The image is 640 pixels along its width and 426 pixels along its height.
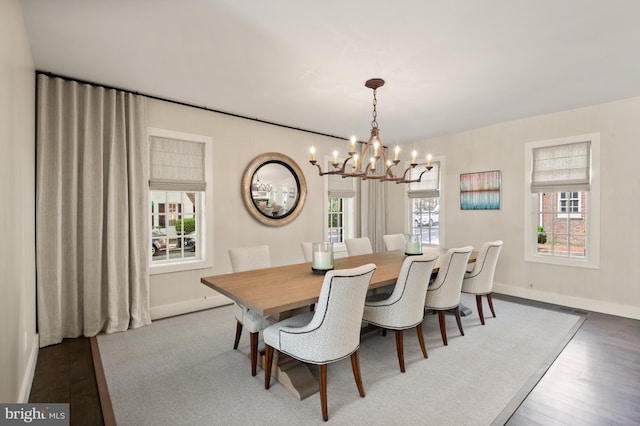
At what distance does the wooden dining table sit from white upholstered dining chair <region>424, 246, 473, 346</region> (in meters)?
0.40

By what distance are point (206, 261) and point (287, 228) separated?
4.48ft

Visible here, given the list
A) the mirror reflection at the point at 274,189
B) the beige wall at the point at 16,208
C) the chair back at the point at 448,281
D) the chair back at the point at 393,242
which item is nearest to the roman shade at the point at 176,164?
the mirror reflection at the point at 274,189

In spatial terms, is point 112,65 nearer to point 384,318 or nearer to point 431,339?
point 384,318

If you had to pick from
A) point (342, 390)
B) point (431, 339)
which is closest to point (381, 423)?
point (342, 390)

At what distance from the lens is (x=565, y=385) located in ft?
7.59

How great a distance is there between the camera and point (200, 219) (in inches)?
165

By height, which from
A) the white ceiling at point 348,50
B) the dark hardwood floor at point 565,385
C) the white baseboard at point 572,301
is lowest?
the dark hardwood floor at point 565,385

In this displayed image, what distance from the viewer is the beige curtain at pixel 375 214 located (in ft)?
20.2

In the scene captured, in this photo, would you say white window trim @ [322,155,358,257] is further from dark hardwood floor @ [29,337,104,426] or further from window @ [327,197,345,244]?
dark hardwood floor @ [29,337,104,426]

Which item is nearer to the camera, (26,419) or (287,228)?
(26,419)

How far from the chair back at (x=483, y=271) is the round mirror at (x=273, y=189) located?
105 inches

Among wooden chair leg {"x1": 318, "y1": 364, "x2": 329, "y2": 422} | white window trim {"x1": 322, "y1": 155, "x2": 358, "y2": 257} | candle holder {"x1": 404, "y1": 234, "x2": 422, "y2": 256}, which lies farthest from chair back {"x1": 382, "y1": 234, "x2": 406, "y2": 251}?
wooden chair leg {"x1": 318, "y1": 364, "x2": 329, "y2": 422}

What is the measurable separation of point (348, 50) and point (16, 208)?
2.62 metres

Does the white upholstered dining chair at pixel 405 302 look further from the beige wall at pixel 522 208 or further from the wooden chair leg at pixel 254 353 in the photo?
the beige wall at pixel 522 208
